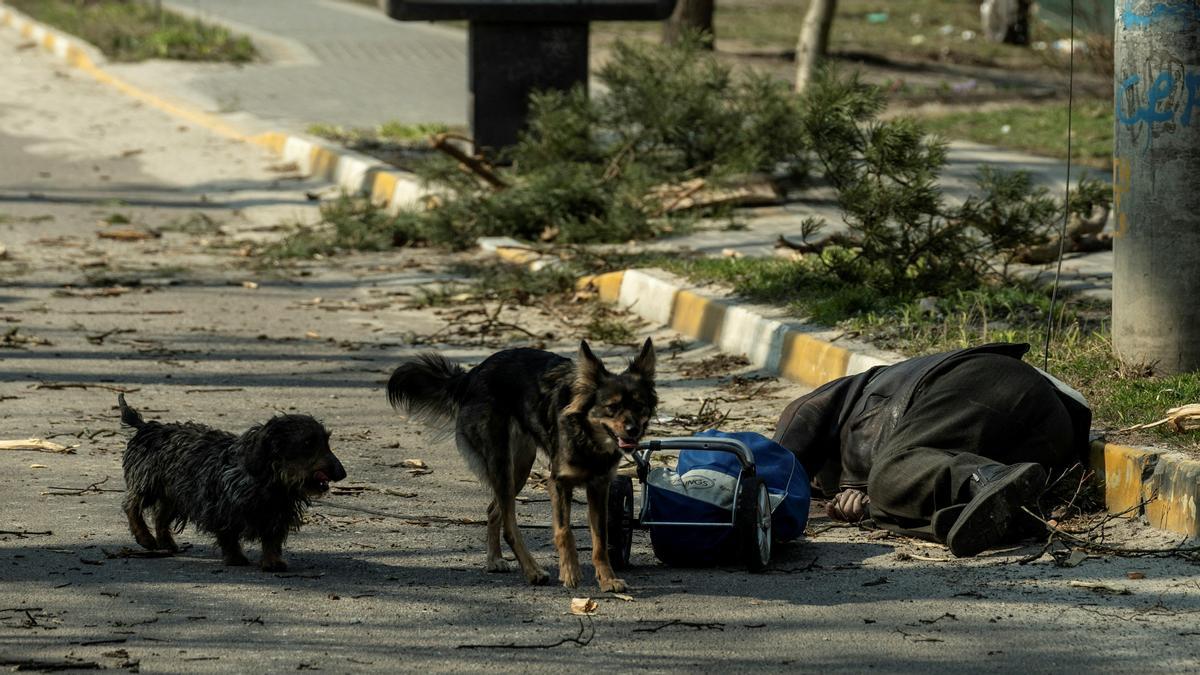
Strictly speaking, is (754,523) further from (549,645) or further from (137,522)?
(137,522)

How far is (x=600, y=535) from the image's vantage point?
5168 mm

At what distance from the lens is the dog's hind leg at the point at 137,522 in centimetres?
548

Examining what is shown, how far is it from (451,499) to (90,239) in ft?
23.6

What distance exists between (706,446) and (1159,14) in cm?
290

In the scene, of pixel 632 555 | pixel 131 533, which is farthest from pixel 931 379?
pixel 131 533

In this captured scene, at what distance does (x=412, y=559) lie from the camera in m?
5.48

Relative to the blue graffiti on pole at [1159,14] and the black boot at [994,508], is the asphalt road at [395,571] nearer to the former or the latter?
the black boot at [994,508]

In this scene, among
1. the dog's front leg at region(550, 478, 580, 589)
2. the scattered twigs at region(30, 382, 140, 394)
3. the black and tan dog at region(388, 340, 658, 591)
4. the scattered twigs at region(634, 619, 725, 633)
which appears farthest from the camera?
the scattered twigs at region(30, 382, 140, 394)

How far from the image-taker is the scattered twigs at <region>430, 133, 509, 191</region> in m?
12.0

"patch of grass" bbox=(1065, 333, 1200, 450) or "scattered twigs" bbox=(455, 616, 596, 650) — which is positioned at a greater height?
"patch of grass" bbox=(1065, 333, 1200, 450)

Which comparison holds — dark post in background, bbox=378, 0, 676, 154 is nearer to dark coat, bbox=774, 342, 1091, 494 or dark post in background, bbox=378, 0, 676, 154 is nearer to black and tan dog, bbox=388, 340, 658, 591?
dark coat, bbox=774, 342, 1091, 494

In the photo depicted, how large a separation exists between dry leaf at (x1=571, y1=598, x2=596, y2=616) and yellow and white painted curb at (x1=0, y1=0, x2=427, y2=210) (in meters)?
7.84

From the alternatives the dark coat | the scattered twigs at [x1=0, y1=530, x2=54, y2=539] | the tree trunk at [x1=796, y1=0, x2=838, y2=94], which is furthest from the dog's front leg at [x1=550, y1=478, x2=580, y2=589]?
the tree trunk at [x1=796, y1=0, x2=838, y2=94]

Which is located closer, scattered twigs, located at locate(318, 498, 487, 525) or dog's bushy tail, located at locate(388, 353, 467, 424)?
dog's bushy tail, located at locate(388, 353, 467, 424)
